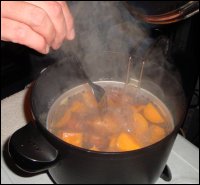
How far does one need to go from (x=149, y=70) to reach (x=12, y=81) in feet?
1.68

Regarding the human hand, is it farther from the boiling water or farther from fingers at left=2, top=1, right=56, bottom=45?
the boiling water

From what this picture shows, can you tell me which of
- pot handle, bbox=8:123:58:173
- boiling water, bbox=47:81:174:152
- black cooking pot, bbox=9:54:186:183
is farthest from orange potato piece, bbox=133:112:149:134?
pot handle, bbox=8:123:58:173

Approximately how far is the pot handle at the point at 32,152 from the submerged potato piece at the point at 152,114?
294 mm

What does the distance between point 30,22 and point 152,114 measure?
375 mm

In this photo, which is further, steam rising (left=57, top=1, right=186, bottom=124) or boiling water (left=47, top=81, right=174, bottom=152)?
steam rising (left=57, top=1, right=186, bottom=124)

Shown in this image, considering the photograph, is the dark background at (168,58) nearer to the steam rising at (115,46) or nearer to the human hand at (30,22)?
the steam rising at (115,46)

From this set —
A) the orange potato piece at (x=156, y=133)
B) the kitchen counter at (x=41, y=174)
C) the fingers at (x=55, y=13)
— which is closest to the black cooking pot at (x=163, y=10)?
the fingers at (x=55, y=13)

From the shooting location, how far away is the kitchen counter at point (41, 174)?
2.27 feet

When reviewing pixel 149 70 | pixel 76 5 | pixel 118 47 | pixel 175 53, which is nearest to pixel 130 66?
pixel 149 70

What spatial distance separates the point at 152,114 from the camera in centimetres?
73

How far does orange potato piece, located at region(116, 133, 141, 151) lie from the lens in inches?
23.3

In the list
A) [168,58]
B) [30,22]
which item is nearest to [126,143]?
[30,22]

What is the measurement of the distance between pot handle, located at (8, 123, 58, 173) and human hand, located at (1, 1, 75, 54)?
0.50ft

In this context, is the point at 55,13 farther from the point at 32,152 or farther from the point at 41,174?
the point at 41,174
